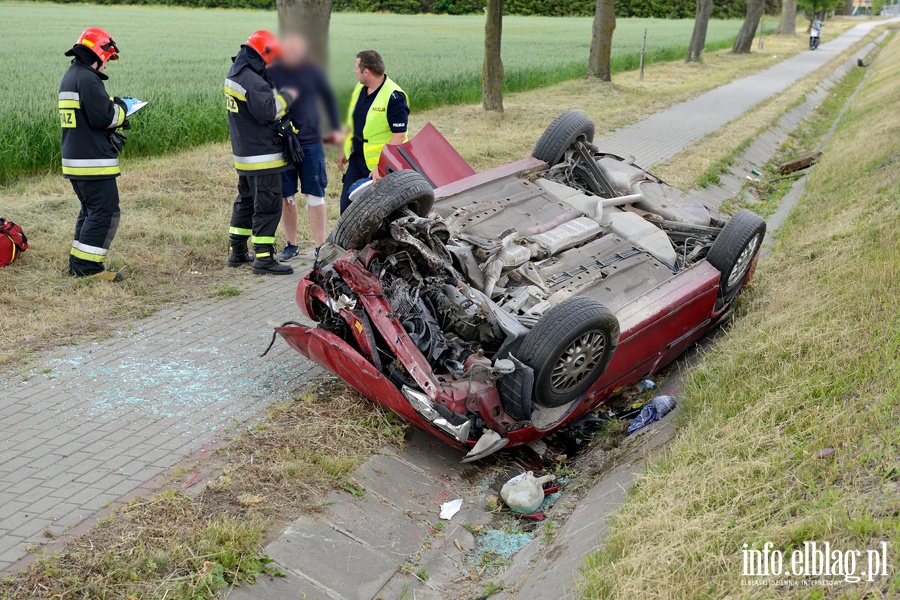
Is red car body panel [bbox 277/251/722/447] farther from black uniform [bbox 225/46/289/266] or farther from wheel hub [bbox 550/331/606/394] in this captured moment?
black uniform [bbox 225/46/289/266]

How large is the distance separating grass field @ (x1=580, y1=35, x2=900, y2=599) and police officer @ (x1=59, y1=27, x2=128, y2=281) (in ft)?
16.8

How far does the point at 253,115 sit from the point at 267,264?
1.51m

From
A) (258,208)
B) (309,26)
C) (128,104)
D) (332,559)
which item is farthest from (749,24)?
(309,26)

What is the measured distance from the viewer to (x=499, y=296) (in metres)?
5.41

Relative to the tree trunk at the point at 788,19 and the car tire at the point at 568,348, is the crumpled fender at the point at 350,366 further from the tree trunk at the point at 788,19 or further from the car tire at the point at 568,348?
the tree trunk at the point at 788,19

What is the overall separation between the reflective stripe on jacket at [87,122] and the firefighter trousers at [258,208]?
44.5 inches

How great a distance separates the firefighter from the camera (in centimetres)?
654

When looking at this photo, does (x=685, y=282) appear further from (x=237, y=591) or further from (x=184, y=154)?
(x=184, y=154)

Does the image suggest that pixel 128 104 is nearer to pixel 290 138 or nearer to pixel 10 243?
pixel 290 138

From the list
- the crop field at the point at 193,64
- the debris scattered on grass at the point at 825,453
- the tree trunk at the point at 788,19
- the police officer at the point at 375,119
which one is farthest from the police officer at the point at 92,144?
the tree trunk at the point at 788,19

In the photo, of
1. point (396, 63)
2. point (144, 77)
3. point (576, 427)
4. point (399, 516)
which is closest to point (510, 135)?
point (396, 63)

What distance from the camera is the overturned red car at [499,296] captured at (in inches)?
183

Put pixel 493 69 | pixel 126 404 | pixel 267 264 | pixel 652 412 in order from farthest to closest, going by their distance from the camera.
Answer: pixel 493 69, pixel 267 264, pixel 652 412, pixel 126 404

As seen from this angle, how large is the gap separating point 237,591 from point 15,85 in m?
12.9
